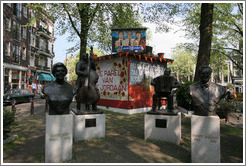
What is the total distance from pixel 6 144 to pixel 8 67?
877 inches

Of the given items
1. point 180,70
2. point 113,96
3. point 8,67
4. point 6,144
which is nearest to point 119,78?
point 113,96

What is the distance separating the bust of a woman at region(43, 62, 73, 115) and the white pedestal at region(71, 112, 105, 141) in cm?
114

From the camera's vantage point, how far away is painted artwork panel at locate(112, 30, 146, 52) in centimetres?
1190

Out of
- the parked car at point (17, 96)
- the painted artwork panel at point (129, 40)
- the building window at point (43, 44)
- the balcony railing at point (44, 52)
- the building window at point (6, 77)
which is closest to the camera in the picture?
the painted artwork panel at point (129, 40)

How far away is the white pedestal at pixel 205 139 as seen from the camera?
3.85 meters

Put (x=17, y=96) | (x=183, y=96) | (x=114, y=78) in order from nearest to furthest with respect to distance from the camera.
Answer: (x=183, y=96) → (x=114, y=78) → (x=17, y=96)

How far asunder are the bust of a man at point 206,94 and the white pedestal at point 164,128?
1.27m

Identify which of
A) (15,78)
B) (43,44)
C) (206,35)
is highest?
(43,44)

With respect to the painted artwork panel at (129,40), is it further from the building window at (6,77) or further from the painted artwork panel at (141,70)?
the building window at (6,77)

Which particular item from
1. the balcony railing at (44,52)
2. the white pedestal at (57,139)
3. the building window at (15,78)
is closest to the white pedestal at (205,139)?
the white pedestal at (57,139)

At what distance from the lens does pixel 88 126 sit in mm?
5625

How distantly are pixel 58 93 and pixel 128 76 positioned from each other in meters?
6.80

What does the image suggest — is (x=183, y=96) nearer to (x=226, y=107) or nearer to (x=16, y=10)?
(x=226, y=107)

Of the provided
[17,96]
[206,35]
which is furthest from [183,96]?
[17,96]
